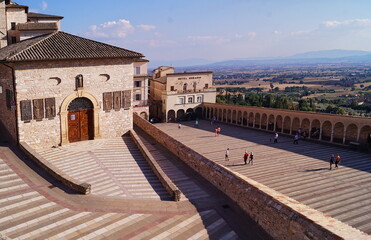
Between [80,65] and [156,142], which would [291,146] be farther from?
[80,65]

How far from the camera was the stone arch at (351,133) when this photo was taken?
32013 mm

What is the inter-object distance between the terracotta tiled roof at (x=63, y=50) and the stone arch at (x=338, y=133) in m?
23.3

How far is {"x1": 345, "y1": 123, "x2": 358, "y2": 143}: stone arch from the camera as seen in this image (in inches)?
1260

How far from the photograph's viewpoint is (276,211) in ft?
35.5

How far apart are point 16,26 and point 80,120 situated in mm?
16652

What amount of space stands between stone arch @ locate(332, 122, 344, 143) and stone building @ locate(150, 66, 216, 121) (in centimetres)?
2806

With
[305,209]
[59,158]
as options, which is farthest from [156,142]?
[305,209]

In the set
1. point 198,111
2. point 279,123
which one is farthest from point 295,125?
point 198,111

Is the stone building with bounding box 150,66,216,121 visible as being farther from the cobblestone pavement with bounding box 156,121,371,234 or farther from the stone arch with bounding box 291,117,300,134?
the stone arch with bounding box 291,117,300,134

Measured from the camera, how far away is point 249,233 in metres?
11.5

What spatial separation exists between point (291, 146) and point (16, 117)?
991 inches

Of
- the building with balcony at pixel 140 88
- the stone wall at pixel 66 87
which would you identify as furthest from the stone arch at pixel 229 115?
the stone wall at pixel 66 87

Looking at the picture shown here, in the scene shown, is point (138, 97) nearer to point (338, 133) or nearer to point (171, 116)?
point (171, 116)

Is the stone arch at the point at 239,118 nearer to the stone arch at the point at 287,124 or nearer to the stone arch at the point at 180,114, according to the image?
the stone arch at the point at 287,124
